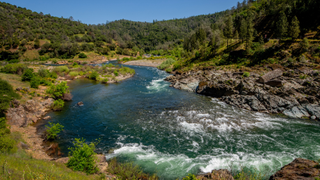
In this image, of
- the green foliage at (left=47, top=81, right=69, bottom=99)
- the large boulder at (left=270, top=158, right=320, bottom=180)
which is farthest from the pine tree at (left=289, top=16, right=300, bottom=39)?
the green foliage at (left=47, top=81, right=69, bottom=99)

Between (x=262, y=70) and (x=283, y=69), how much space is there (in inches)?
153

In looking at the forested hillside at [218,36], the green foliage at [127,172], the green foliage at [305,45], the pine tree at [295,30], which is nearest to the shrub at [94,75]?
the forested hillside at [218,36]

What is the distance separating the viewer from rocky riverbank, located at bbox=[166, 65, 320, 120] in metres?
21.5

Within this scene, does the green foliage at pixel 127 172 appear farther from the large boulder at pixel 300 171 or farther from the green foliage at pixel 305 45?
the green foliage at pixel 305 45

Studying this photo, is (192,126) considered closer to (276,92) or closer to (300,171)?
(300,171)

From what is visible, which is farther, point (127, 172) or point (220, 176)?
point (127, 172)

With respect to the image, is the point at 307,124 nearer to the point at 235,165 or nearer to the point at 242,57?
the point at 235,165

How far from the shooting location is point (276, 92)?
24.3 m

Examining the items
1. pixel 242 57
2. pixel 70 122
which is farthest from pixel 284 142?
pixel 242 57

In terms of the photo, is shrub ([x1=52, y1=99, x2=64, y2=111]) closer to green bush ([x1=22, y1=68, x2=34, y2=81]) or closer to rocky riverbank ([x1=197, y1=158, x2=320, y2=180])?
green bush ([x1=22, y1=68, x2=34, y2=81])

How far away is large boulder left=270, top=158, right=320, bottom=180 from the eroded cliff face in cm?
2551

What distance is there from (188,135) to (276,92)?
1830 cm

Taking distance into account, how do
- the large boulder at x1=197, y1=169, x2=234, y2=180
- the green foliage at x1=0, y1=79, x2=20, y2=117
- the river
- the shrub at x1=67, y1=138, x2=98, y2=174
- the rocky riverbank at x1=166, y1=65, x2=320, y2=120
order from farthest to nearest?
the rocky riverbank at x1=166, y1=65, x2=320, y2=120 → the green foliage at x1=0, y1=79, x2=20, y2=117 → the river → the shrub at x1=67, y1=138, x2=98, y2=174 → the large boulder at x1=197, y1=169, x2=234, y2=180

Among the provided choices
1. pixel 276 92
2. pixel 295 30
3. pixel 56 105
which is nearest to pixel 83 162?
pixel 56 105
